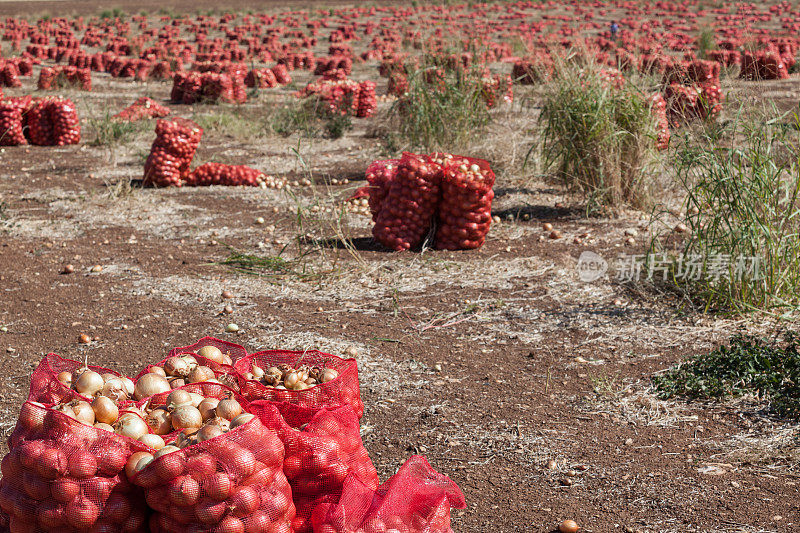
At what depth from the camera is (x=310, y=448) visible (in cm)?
222

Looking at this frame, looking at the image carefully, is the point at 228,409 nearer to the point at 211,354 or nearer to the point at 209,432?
the point at 209,432

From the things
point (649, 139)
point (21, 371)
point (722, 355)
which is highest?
point (649, 139)

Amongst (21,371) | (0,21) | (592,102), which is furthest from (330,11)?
(21,371)

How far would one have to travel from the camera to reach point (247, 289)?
5.00 m

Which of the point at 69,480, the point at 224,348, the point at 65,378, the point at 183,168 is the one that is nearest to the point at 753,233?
the point at 224,348

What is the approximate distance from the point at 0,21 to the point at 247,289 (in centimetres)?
3585

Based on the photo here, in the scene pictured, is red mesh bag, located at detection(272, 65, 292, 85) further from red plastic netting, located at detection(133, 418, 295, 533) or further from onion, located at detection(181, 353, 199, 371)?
red plastic netting, located at detection(133, 418, 295, 533)

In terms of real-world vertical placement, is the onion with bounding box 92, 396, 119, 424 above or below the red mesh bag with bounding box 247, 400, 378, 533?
above

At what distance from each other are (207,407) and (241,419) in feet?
0.68

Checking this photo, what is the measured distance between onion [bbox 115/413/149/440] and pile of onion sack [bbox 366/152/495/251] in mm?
3580

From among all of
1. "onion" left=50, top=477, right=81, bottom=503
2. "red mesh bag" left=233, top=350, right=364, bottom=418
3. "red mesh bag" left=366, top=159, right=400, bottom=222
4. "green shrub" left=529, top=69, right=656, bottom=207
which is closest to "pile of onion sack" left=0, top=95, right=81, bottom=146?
"red mesh bag" left=366, top=159, right=400, bottom=222

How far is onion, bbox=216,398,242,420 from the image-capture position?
2.19 meters

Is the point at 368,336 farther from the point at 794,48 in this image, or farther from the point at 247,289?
the point at 794,48

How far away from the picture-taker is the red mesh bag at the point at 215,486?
6.39ft
